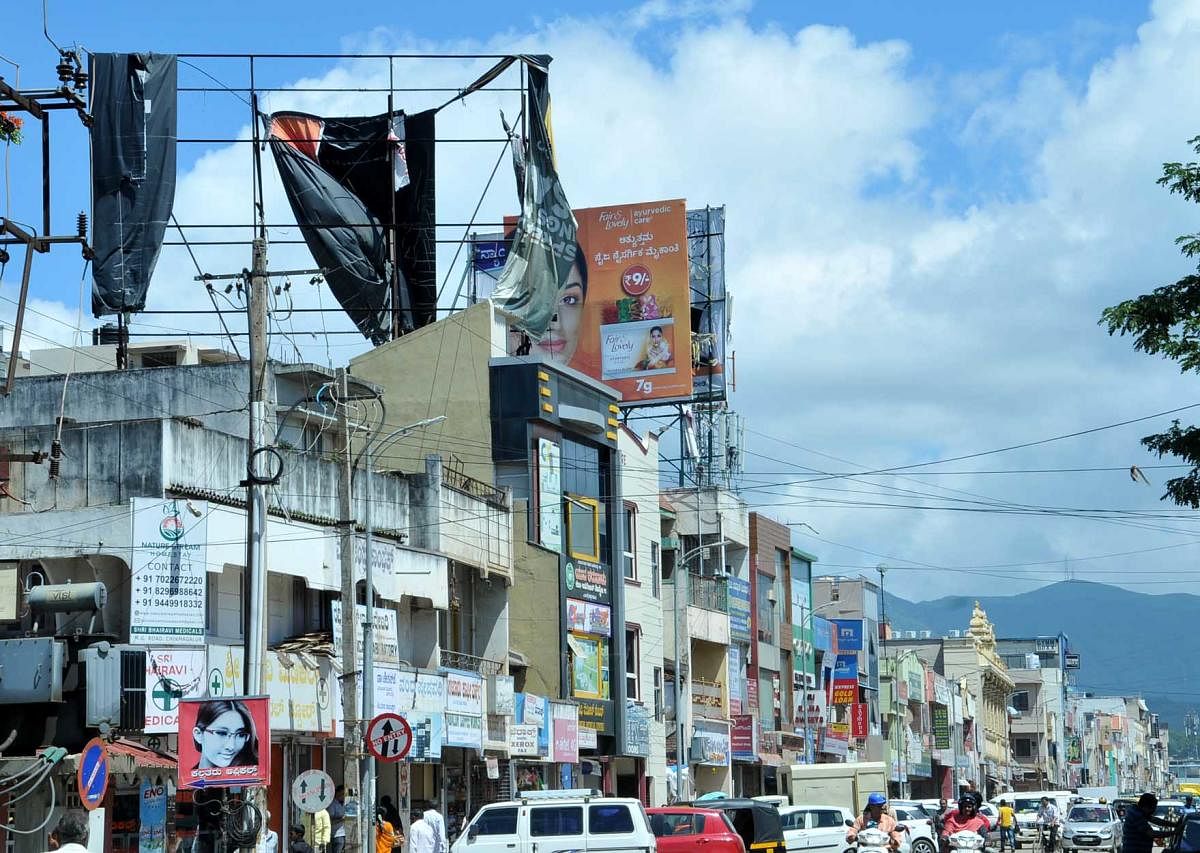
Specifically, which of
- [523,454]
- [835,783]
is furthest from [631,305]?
Answer: [835,783]

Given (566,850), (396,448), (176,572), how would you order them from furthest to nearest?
(396,448)
(176,572)
(566,850)

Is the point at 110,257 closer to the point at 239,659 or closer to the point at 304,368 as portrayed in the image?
the point at 304,368

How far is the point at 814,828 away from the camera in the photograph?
4106 centimetres

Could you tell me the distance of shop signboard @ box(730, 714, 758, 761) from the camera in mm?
66562

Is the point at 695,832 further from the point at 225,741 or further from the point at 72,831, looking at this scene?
the point at 72,831

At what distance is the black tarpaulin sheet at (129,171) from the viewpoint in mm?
45031

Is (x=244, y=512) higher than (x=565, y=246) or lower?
lower

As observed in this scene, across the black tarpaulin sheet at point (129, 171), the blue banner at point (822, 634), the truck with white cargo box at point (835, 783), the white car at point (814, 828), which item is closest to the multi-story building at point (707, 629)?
the truck with white cargo box at point (835, 783)

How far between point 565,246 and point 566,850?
26.3 meters

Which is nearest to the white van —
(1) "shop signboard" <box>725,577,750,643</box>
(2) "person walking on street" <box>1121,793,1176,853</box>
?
(2) "person walking on street" <box>1121,793,1176,853</box>

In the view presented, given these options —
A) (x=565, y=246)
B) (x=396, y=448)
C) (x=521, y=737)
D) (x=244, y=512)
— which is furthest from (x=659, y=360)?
(x=244, y=512)

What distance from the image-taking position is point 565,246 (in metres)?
53.8

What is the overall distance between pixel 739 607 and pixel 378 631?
3008 cm

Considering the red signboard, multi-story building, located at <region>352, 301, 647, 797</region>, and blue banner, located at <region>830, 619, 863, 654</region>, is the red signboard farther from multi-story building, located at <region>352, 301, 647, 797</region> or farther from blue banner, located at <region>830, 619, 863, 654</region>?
multi-story building, located at <region>352, 301, 647, 797</region>
